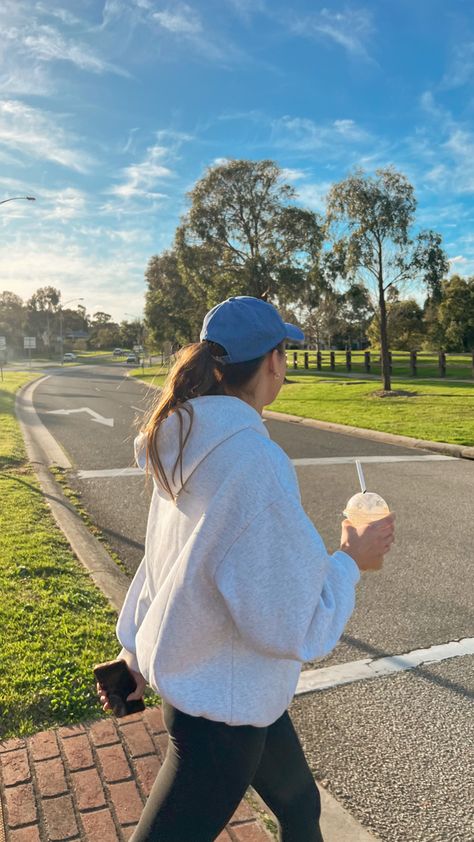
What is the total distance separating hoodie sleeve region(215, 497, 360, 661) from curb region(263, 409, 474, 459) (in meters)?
9.18

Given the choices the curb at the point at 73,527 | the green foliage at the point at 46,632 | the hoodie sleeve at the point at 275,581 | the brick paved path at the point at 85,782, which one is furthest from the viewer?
the curb at the point at 73,527

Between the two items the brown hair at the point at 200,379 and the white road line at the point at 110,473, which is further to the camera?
the white road line at the point at 110,473

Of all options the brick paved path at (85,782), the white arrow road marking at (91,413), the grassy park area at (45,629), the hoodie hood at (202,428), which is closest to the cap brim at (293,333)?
the hoodie hood at (202,428)

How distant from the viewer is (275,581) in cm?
124

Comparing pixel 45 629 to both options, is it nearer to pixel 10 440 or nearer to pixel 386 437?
pixel 10 440

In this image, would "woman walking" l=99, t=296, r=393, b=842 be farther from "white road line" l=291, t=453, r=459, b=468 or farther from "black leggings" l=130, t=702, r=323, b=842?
"white road line" l=291, t=453, r=459, b=468

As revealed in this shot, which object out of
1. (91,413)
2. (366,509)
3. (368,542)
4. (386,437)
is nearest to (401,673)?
(366,509)

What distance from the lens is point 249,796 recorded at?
7.73 feet

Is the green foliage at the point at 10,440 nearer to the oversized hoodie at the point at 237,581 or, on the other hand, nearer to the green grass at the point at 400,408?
the green grass at the point at 400,408

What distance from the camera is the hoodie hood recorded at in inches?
52.5

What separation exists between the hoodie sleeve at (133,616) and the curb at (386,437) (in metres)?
8.90

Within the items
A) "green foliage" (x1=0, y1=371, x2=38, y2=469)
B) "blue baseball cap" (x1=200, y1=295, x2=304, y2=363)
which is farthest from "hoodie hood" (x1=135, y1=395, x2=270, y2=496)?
"green foliage" (x1=0, y1=371, x2=38, y2=469)

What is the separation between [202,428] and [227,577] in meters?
0.32

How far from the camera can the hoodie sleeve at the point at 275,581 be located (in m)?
1.24
